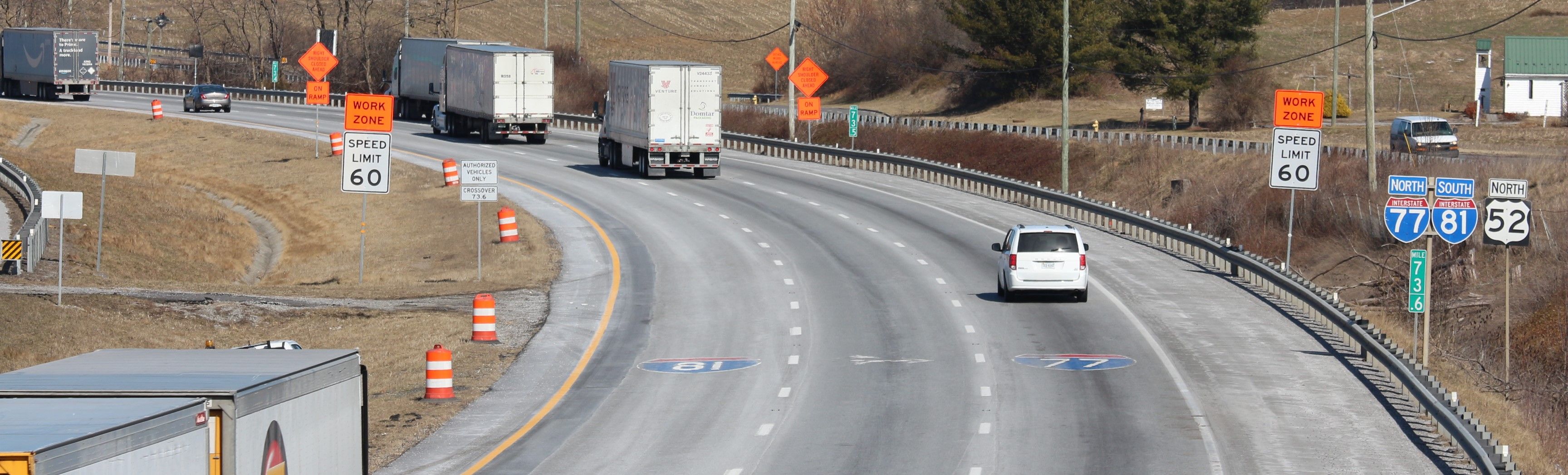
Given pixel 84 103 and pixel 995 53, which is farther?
pixel 995 53

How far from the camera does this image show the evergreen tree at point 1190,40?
261 ft

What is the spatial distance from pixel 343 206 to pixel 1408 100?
78.5m

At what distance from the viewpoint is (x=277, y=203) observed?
48469mm

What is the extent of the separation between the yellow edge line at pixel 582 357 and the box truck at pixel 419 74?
27.7 metres

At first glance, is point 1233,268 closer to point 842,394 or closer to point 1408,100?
point 842,394

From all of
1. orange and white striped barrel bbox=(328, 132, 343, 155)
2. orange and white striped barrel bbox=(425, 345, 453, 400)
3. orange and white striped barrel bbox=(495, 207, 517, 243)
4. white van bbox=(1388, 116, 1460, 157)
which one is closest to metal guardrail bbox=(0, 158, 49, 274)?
orange and white striped barrel bbox=(495, 207, 517, 243)

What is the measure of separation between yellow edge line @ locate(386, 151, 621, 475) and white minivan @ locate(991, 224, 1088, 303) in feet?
25.2

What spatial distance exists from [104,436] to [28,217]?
31.0m

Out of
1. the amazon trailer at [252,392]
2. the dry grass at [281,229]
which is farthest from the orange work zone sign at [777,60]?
the amazon trailer at [252,392]

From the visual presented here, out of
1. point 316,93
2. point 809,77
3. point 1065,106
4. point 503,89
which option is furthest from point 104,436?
point 503,89

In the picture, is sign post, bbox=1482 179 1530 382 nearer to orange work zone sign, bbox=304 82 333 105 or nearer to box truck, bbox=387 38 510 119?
orange work zone sign, bbox=304 82 333 105

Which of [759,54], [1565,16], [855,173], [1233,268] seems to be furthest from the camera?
[759,54]

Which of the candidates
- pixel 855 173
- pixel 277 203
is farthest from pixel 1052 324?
pixel 277 203

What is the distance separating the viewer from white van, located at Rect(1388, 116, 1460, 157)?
5291cm
